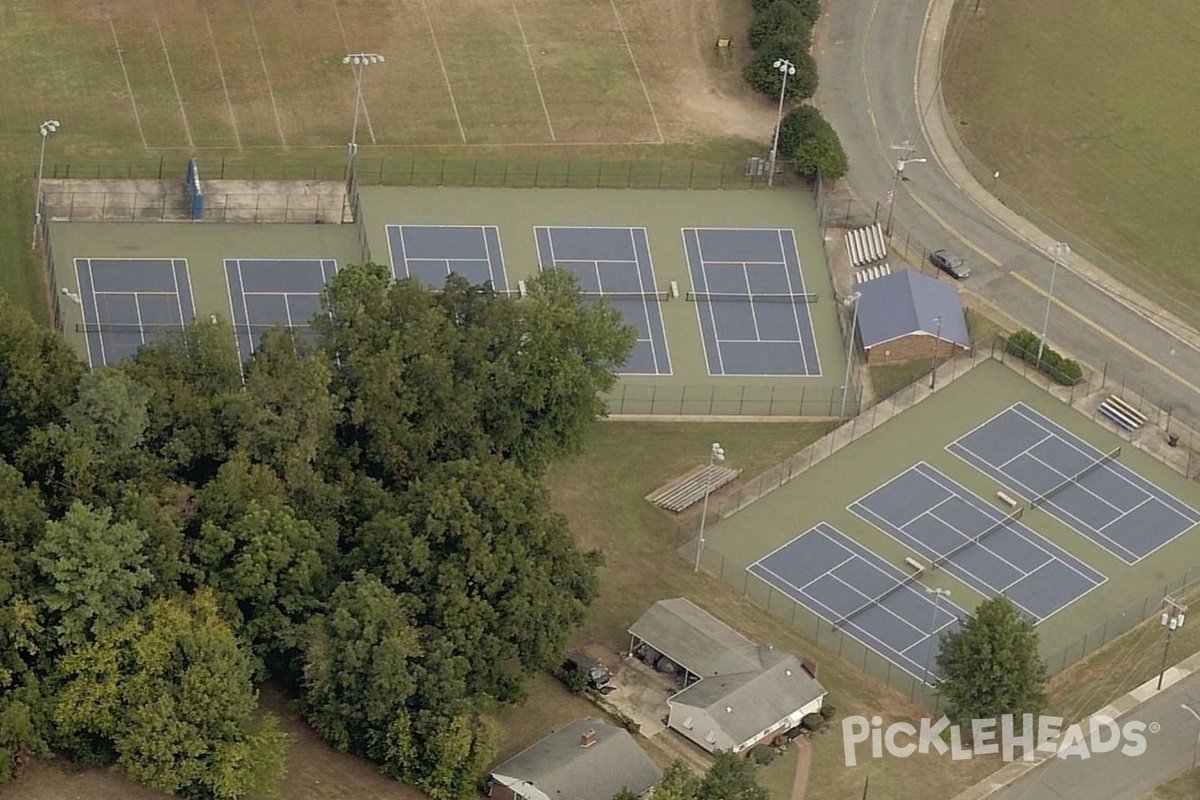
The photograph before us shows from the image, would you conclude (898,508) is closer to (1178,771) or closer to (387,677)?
(1178,771)

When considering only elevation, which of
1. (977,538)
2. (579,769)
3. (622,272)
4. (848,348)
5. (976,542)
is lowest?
(579,769)

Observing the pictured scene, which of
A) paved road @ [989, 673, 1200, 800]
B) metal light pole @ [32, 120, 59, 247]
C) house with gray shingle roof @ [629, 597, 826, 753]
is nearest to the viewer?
house with gray shingle roof @ [629, 597, 826, 753]

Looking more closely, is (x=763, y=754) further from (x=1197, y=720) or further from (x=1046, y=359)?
(x=1046, y=359)

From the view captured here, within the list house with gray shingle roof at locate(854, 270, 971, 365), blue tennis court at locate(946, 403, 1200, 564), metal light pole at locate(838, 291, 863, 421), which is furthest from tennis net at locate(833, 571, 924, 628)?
house with gray shingle roof at locate(854, 270, 971, 365)

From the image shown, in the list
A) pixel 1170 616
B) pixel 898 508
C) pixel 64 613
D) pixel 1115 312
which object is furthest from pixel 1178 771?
pixel 64 613

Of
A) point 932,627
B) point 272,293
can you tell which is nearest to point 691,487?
point 932,627

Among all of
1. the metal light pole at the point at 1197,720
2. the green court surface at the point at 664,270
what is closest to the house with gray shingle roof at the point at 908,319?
the green court surface at the point at 664,270

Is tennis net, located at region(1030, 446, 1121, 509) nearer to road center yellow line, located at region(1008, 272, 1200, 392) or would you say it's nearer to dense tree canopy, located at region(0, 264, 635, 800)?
road center yellow line, located at region(1008, 272, 1200, 392)
